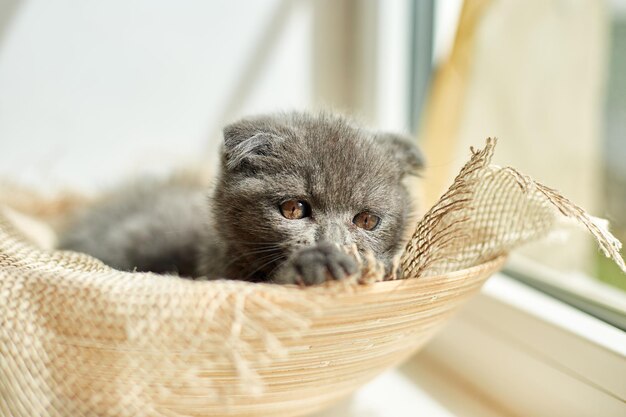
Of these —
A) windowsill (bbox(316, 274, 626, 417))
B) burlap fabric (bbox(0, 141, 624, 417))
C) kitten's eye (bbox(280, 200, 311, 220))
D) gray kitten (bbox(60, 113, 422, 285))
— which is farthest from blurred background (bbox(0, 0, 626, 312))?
burlap fabric (bbox(0, 141, 624, 417))

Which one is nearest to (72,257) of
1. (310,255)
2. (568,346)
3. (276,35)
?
(310,255)

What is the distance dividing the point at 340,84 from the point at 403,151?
3.20 ft

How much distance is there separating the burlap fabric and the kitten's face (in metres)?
0.15

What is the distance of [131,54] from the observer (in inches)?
68.9

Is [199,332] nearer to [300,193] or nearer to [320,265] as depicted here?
[320,265]

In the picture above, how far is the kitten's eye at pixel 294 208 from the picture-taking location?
957 millimetres

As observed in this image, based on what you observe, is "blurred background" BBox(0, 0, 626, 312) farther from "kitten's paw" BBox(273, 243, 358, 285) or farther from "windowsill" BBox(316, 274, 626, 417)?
"kitten's paw" BBox(273, 243, 358, 285)

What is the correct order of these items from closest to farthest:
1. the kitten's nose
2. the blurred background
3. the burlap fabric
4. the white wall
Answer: the burlap fabric
the kitten's nose
the blurred background
the white wall

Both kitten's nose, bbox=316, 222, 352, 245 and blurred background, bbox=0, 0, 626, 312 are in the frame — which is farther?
blurred background, bbox=0, 0, 626, 312

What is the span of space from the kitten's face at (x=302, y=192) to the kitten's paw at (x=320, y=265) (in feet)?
0.42

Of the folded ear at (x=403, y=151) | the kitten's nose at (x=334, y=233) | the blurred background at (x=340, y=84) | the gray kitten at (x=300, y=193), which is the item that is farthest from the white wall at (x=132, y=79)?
the kitten's nose at (x=334, y=233)

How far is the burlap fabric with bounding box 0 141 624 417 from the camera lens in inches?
27.4

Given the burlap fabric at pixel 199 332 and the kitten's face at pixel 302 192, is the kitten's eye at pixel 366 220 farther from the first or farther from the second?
the burlap fabric at pixel 199 332

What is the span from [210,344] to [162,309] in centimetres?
7
